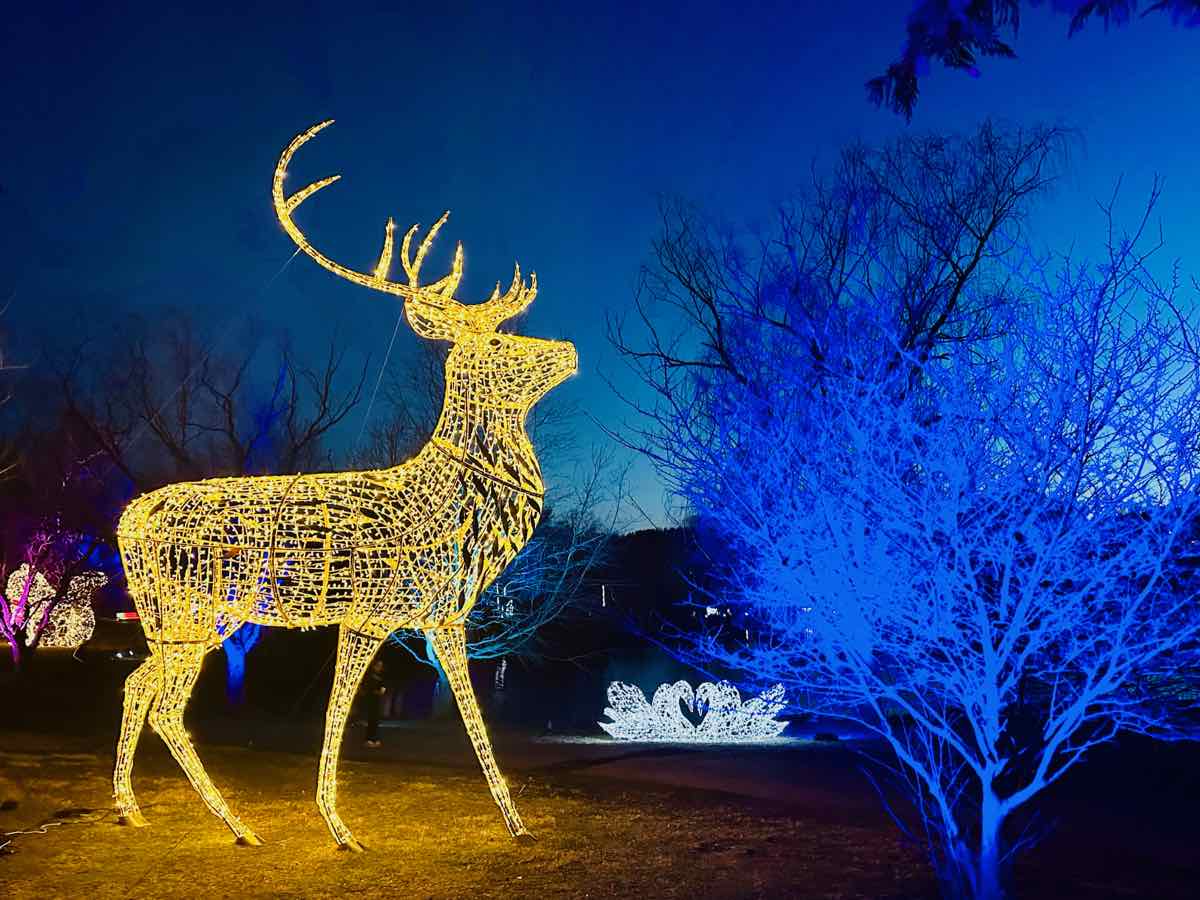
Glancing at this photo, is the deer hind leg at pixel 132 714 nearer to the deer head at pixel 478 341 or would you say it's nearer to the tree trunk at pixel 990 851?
the deer head at pixel 478 341

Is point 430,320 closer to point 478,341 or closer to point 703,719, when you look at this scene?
point 478,341

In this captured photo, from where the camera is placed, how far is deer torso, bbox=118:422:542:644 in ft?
19.2

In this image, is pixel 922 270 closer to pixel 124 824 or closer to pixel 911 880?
pixel 911 880

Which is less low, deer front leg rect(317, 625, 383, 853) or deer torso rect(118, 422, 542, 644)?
deer torso rect(118, 422, 542, 644)

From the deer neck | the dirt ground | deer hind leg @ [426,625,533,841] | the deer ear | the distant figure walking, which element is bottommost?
the dirt ground

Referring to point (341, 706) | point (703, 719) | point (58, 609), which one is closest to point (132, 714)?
point (341, 706)

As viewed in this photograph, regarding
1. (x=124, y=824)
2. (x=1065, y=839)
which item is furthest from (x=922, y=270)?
(x=124, y=824)

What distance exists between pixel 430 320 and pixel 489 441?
2.94ft

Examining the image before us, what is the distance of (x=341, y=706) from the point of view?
610 cm

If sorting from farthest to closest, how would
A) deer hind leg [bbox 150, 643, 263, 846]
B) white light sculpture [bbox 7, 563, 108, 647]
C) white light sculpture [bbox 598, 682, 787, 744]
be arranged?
white light sculpture [bbox 7, 563, 108, 647]
white light sculpture [bbox 598, 682, 787, 744]
deer hind leg [bbox 150, 643, 263, 846]

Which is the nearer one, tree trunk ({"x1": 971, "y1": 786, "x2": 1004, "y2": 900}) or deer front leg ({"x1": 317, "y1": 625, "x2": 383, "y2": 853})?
tree trunk ({"x1": 971, "y1": 786, "x2": 1004, "y2": 900})

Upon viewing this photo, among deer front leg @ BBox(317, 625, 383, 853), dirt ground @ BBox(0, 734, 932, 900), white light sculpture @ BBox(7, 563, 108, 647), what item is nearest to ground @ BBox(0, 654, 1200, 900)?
dirt ground @ BBox(0, 734, 932, 900)

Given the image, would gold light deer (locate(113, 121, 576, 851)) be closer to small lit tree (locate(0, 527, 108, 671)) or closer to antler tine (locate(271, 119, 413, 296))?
antler tine (locate(271, 119, 413, 296))

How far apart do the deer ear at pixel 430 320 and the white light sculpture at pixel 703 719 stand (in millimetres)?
8285
